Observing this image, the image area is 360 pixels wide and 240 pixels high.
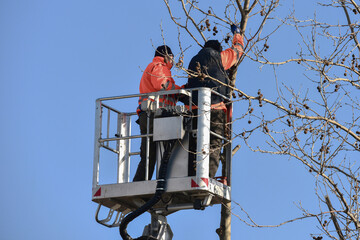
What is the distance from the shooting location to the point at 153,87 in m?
19.9

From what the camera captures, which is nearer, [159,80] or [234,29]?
[159,80]

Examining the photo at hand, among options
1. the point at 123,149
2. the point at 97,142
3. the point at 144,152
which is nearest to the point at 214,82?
the point at 144,152

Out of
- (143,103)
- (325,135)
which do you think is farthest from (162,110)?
(325,135)

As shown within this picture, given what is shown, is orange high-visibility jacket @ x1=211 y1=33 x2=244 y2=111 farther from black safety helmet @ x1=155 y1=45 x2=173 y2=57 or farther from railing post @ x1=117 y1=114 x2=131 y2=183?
railing post @ x1=117 y1=114 x2=131 y2=183

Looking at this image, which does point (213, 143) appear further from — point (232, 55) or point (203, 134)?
point (232, 55)

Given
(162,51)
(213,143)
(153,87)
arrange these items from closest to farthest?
1. (213,143)
2. (153,87)
3. (162,51)

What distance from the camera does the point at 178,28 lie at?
19797mm

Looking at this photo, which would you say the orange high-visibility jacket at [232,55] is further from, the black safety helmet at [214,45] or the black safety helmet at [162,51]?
the black safety helmet at [162,51]

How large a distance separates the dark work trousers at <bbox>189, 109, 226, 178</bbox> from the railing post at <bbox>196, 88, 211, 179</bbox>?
0.14 m

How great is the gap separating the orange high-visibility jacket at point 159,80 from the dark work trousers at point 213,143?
547mm

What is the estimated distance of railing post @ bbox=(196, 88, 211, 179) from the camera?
62.4ft

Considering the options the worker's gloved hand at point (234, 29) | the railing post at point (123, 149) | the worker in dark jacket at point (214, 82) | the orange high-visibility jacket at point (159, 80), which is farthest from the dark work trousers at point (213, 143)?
the worker's gloved hand at point (234, 29)

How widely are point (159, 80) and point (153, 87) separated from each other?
0.99ft

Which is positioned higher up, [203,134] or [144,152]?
[203,134]
